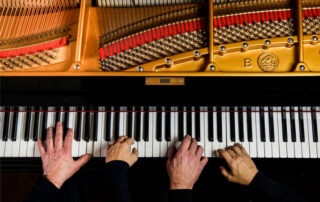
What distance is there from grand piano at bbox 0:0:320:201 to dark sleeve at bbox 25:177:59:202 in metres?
0.19

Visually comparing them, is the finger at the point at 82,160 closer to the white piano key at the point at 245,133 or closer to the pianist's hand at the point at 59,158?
the pianist's hand at the point at 59,158

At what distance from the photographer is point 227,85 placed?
177 cm

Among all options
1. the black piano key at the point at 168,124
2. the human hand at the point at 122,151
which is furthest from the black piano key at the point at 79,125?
Result: the black piano key at the point at 168,124

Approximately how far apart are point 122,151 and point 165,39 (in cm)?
76

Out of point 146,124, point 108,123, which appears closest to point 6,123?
point 108,123

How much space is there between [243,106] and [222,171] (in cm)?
44

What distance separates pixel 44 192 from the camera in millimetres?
1728

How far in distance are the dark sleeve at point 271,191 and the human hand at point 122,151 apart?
0.76 metres

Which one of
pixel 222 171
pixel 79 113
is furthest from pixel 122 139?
pixel 222 171

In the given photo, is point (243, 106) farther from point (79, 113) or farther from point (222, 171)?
point (79, 113)

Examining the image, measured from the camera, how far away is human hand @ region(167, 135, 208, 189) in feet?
5.77

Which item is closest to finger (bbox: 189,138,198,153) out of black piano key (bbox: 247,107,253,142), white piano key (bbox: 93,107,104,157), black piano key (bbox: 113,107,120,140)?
black piano key (bbox: 247,107,253,142)

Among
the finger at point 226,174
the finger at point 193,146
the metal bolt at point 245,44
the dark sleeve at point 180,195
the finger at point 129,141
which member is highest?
the metal bolt at point 245,44

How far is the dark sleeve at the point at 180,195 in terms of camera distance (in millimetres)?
1673
